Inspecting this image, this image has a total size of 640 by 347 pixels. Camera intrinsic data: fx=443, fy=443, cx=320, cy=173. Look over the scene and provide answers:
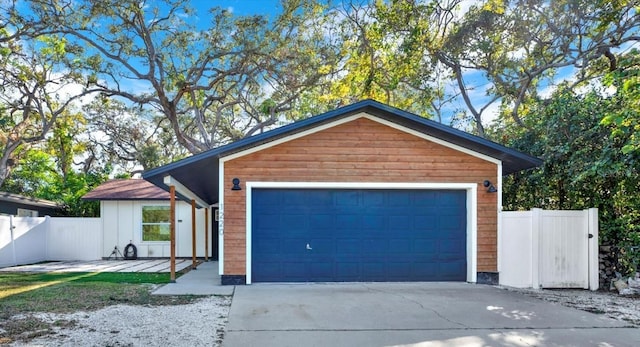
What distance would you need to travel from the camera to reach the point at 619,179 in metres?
8.54

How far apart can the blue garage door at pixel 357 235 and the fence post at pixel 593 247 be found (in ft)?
7.64

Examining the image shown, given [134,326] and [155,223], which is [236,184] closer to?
[134,326]

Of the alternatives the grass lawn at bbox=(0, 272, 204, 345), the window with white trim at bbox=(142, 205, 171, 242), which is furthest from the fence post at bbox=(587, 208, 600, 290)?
the window with white trim at bbox=(142, 205, 171, 242)

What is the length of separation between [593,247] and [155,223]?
13544 millimetres

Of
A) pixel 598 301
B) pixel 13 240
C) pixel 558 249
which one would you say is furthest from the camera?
pixel 13 240

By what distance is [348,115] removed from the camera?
30.0 ft

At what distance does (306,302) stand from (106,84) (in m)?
15.2

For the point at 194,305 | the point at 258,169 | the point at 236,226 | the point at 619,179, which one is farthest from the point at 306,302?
the point at 619,179

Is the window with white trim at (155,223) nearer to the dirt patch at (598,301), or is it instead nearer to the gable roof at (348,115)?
the gable roof at (348,115)

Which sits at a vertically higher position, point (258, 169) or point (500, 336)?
point (258, 169)

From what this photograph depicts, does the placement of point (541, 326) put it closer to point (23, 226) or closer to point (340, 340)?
point (340, 340)

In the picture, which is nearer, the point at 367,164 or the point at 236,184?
the point at 236,184

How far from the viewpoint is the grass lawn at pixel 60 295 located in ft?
18.2

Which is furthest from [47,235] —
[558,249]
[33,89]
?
[558,249]
